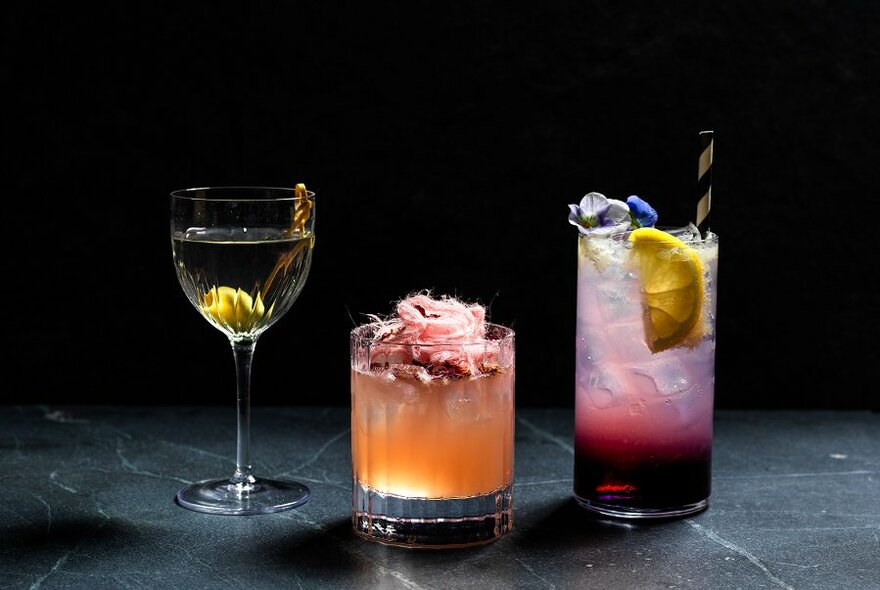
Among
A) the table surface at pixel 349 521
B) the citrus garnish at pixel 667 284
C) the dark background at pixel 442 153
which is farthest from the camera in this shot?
the dark background at pixel 442 153

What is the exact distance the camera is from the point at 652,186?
6.97ft

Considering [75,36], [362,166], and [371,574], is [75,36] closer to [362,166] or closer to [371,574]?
[362,166]

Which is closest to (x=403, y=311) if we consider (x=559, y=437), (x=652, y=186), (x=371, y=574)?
(x=371, y=574)

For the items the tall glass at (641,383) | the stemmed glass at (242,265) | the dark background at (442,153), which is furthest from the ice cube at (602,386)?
the dark background at (442,153)

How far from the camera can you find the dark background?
211cm

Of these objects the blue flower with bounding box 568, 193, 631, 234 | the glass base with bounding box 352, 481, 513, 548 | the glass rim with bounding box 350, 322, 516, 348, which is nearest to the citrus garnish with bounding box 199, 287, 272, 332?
the glass rim with bounding box 350, 322, 516, 348

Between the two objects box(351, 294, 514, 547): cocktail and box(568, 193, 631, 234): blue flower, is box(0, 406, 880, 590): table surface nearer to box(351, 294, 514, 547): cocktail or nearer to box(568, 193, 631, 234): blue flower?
box(351, 294, 514, 547): cocktail

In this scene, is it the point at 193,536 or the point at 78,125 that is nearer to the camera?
the point at 193,536

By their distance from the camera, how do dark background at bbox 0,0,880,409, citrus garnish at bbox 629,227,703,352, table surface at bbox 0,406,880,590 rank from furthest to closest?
dark background at bbox 0,0,880,409
citrus garnish at bbox 629,227,703,352
table surface at bbox 0,406,880,590

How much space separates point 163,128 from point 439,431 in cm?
94

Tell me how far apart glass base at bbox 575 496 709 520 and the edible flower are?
0.36 meters

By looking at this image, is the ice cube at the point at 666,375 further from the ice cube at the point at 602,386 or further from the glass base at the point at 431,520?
the glass base at the point at 431,520

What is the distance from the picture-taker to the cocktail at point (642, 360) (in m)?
1.52

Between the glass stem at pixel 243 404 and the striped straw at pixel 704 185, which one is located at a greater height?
the striped straw at pixel 704 185
